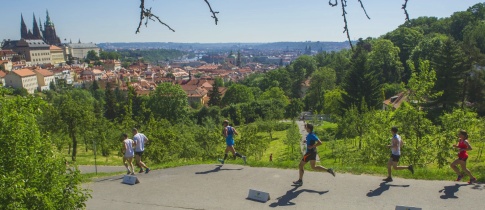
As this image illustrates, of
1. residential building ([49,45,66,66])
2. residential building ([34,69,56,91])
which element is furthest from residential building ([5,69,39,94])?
residential building ([49,45,66,66])

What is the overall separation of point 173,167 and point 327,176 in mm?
5833

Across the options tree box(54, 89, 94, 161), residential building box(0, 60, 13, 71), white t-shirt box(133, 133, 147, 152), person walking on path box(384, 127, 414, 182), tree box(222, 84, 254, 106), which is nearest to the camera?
person walking on path box(384, 127, 414, 182)

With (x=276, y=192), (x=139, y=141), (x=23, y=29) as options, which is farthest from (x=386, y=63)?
(x=23, y=29)

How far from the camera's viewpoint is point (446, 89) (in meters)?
33.4

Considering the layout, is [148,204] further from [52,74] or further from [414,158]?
[52,74]

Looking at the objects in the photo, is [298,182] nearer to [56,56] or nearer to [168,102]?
[168,102]

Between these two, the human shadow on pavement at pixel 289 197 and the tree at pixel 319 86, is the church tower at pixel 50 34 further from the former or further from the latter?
the human shadow on pavement at pixel 289 197

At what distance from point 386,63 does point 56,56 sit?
144m

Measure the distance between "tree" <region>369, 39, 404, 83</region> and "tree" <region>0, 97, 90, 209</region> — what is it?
5946 centimetres

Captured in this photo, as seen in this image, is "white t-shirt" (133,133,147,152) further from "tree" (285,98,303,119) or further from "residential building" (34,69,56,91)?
"residential building" (34,69,56,91)

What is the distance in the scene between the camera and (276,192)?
33.4 ft

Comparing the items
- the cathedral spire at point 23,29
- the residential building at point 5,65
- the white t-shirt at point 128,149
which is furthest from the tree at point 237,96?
the cathedral spire at point 23,29

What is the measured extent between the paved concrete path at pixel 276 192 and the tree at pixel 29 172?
316cm

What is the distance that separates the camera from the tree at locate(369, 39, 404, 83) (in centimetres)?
6116
